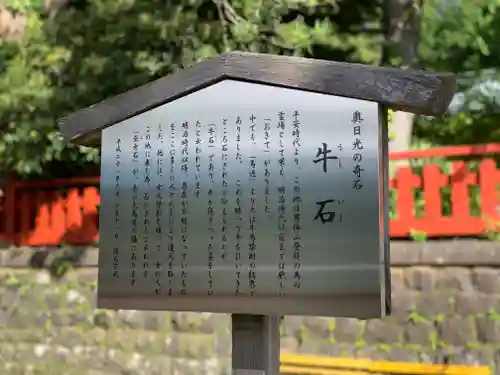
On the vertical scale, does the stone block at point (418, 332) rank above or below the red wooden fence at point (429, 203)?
below

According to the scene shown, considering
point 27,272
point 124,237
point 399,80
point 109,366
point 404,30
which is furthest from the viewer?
point 404,30

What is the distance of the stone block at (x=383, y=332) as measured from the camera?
175 inches

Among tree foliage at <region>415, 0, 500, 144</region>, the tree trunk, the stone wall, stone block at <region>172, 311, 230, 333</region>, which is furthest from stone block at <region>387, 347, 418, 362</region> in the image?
tree foliage at <region>415, 0, 500, 144</region>

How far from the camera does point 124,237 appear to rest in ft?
8.66

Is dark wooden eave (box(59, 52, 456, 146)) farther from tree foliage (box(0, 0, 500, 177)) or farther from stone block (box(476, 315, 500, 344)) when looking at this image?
tree foliage (box(0, 0, 500, 177))

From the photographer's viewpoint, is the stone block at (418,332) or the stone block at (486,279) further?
the stone block at (418,332)

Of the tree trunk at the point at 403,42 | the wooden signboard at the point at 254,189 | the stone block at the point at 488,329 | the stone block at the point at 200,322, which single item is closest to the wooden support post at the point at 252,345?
the wooden signboard at the point at 254,189

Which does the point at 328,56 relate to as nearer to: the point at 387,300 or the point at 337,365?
the point at 337,365

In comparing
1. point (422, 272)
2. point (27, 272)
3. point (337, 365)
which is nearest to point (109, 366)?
point (27, 272)

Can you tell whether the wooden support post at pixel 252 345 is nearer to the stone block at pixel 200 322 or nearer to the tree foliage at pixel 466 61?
the stone block at pixel 200 322

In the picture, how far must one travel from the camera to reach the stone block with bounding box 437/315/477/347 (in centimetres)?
424

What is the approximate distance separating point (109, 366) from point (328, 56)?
3.87 metres

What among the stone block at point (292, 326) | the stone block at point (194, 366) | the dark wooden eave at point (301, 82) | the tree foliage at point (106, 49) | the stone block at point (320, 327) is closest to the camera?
the dark wooden eave at point (301, 82)

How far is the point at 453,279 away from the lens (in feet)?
14.3
